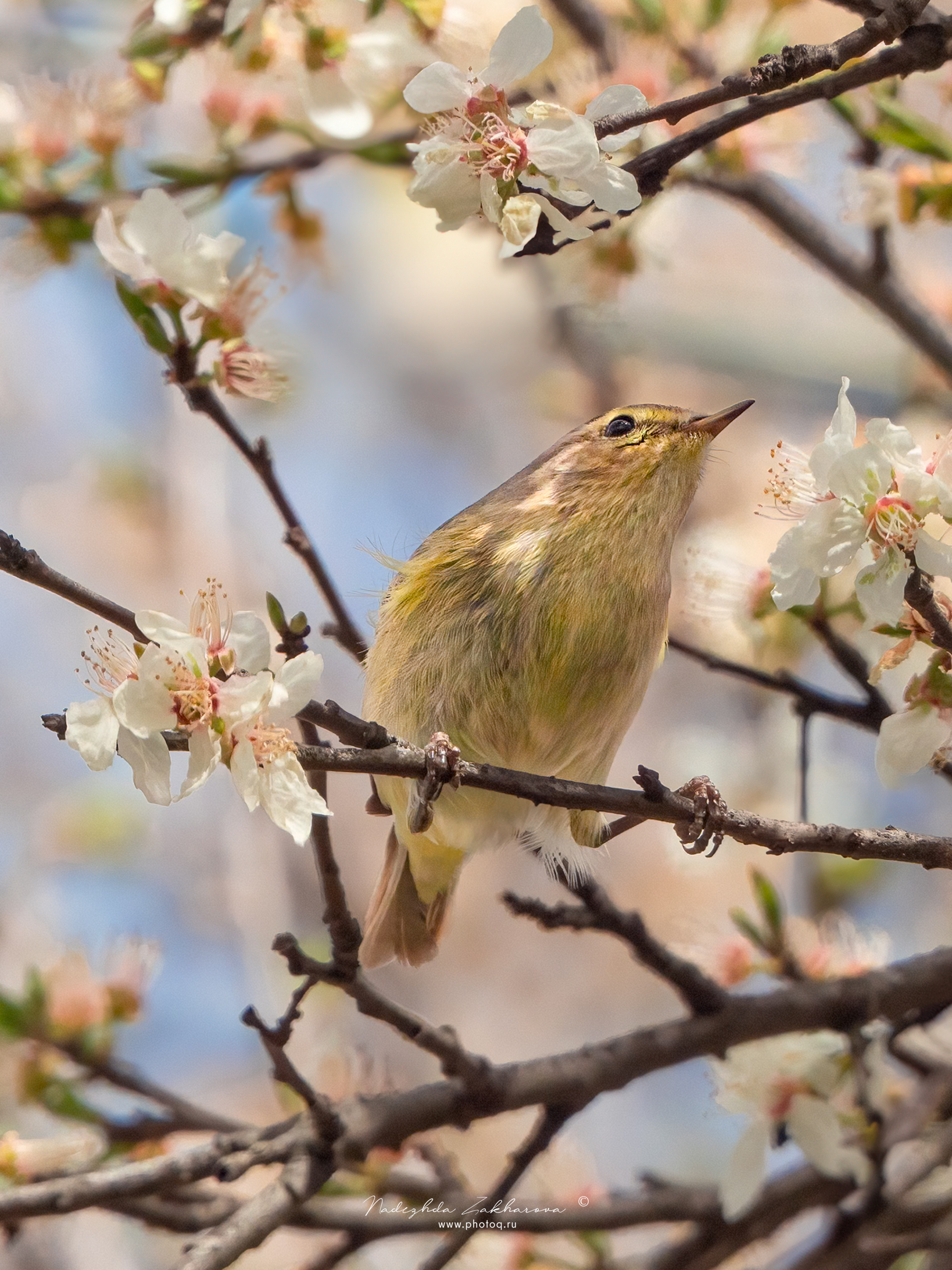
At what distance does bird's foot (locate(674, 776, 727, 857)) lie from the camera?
2.18 metres

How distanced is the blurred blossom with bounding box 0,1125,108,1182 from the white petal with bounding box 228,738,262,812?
4.61ft

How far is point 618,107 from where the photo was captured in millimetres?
1997

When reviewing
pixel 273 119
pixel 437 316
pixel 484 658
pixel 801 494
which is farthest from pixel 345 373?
pixel 801 494

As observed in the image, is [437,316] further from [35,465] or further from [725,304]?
[35,465]

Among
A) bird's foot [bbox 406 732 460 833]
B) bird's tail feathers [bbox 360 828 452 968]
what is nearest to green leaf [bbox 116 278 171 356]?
bird's foot [bbox 406 732 460 833]

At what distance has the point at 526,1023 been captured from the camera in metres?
7.05

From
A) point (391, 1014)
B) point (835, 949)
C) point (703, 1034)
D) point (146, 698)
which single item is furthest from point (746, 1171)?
point (146, 698)

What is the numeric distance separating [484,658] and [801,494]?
1.01 m

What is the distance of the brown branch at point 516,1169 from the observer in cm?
263

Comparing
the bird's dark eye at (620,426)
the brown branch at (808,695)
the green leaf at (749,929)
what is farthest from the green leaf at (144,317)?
the green leaf at (749,929)

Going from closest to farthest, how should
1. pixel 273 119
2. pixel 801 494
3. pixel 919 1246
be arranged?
pixel 801 494 → pixel 919 1246 → pixel 273 119

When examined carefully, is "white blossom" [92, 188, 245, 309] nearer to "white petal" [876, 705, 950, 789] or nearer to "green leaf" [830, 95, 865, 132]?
"white petal" [876, 705, 950, 789]

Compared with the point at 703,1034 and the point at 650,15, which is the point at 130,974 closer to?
the point at 703,1034

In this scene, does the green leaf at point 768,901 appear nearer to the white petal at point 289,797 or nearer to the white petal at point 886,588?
the white petal at point 886,588
